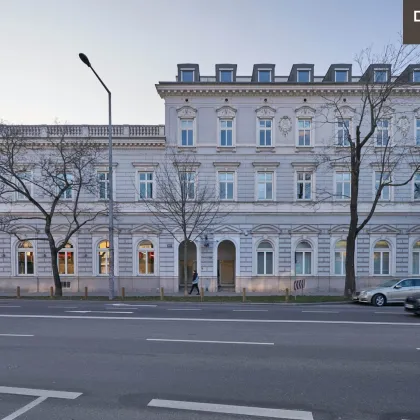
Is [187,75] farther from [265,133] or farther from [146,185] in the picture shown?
[146,185]

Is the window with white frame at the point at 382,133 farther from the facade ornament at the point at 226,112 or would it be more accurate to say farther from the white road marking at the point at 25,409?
the white road marking at the point at 25,409

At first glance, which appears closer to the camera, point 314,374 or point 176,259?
point 314,374

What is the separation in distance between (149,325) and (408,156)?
20524mm

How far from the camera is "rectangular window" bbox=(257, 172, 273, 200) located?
21.9 meters

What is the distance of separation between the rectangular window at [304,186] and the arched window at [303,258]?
10.3 feet

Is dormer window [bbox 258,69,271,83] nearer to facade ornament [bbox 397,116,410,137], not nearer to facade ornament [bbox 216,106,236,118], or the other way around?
facade ornament [bbox 216,106,236,118]

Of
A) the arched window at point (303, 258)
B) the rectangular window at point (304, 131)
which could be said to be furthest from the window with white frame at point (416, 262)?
the rectangular window at point (304, 131)

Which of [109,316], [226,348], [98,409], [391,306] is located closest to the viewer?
[98,409]

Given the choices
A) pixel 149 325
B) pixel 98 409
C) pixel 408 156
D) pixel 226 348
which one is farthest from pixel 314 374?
pixel 408 156

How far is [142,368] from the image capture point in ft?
20.0

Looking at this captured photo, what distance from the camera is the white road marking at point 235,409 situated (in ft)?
14.0

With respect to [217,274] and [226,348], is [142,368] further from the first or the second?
[217,274]

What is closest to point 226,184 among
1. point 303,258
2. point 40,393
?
point 303,258

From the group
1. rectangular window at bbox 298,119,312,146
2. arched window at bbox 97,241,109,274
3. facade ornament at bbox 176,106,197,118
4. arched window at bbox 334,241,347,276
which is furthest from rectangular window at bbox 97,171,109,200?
arched window at bbox 334,241,347,276
